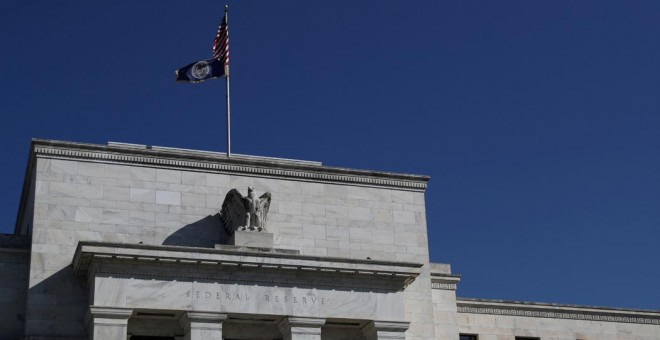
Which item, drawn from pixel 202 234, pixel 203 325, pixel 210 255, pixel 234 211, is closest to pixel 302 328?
pixel 203 325

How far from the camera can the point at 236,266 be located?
39.6 meters

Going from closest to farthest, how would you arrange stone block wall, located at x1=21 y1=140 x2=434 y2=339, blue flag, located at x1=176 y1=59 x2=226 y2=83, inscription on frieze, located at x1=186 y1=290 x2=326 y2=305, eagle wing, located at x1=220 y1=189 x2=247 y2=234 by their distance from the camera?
inscription on frieze, located at x1=186 y1=290 x2=326 y2=305, stone block wall, located at x1=21 y1=140 x2=434 y2=339, eagle wing, located at x1=220 y1=189 x2=247 y2=234, blue flag, located at x1=176 y1=59 x2=226 y2=83

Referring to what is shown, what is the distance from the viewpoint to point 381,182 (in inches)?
1844

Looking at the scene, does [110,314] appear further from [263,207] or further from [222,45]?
[222,45]

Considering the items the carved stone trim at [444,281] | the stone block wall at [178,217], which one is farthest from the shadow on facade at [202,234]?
the carved stone trim at [444,281]

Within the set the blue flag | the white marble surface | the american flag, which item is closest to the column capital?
the white marble surface

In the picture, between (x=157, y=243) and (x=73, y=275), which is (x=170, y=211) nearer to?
(x=157, y=243)

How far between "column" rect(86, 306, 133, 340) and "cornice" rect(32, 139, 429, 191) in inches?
294

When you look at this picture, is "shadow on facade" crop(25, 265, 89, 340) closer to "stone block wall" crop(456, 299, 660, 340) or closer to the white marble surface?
the white marble surface

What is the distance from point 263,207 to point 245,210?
2.99 ft

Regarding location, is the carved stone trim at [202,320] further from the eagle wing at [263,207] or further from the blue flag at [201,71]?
the blue flag at [201,71]

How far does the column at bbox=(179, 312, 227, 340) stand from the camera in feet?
126

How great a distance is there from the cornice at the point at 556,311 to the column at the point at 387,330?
755cm

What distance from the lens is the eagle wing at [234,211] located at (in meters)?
42.1
